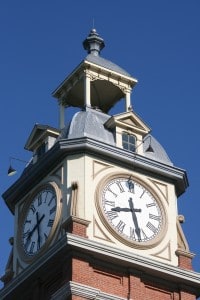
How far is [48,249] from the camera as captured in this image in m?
49.9

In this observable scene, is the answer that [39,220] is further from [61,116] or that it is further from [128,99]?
[128,99]

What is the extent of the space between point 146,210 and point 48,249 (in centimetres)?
428

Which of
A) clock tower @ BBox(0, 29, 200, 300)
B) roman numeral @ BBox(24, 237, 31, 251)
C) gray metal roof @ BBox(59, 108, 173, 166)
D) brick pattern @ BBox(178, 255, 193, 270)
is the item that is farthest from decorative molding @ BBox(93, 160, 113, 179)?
brick pattern @ BBox(178, 255, 193, 270)

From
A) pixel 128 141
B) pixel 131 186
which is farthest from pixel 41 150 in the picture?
pixel 131 186

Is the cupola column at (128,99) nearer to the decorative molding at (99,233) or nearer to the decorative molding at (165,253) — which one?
the decorative molding at (165,253)

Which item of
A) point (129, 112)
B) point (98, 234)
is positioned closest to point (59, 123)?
point (129, 112)

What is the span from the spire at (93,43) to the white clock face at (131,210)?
8471 millimetres

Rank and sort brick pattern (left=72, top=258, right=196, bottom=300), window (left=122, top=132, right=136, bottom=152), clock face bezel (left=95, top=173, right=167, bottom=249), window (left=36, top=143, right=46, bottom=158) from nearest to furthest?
brick pattern (left=72, top=258, right=196, bottom=300)
clock face bezel (left=95, top=173, right=167, bottom=249)
window (left=122, top=132, right=136, bottom=152)
window (left=36, top=143, right=46, bottom=158)

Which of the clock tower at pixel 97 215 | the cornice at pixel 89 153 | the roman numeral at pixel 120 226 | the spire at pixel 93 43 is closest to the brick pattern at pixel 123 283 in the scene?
the clock tower at pixel 97 215

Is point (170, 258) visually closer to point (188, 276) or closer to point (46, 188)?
point (188, 276)

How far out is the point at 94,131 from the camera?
53.1m

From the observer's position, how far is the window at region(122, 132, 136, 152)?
53.4 metres

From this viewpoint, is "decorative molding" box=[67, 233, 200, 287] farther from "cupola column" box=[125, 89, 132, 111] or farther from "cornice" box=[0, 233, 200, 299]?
"cupola column" box=[125, 89, 132, 111]

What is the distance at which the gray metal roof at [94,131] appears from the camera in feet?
173
